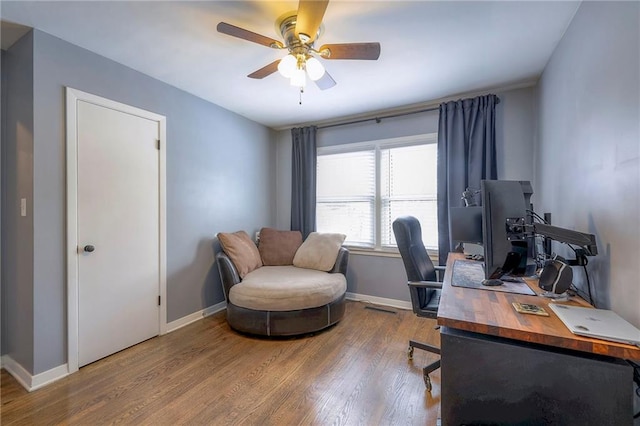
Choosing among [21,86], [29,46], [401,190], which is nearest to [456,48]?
[401,190]

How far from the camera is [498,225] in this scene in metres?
1.28

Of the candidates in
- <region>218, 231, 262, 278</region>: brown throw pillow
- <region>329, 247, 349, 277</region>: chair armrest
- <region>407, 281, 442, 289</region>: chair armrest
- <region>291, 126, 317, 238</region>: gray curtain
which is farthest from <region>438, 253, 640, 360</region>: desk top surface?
<region>291, 126, 317, 238</region>: gray curtain

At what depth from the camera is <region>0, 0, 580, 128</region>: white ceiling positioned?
5.49 ft

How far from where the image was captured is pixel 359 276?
3588 mm

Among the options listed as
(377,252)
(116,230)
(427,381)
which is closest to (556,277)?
(427,381)

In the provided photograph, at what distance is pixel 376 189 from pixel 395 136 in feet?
2.30

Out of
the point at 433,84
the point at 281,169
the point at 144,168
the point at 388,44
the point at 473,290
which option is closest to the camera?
the point at 473,290

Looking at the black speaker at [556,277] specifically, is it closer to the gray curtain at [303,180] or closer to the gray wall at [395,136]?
the gray wall at [395,136]

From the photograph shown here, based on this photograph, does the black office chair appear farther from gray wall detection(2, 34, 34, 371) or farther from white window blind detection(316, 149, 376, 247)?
gray wall detection(2, 34, 34, 371)

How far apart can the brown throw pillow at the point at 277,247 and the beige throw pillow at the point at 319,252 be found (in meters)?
0.12

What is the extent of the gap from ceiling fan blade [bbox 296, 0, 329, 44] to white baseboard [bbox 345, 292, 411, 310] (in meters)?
2.92

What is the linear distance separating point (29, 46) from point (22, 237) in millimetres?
1350

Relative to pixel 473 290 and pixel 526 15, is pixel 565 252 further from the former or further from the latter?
pixel 526 15

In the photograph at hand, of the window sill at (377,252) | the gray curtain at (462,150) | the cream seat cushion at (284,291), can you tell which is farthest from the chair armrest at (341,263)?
the gray curtain at (462,150)
